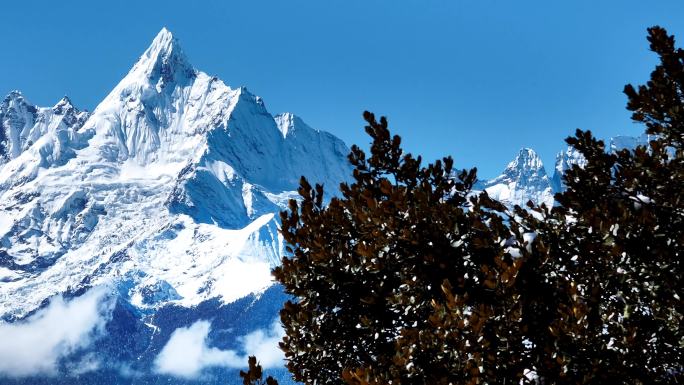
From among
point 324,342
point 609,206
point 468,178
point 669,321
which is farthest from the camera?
point 468,178

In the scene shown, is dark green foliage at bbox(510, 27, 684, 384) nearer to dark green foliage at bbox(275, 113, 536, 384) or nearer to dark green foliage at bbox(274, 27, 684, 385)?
dark green foliage at bbox(274, 27, 684, 385)

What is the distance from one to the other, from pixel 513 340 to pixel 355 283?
2.61 meters

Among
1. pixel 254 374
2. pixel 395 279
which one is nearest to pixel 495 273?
pixel 395 279

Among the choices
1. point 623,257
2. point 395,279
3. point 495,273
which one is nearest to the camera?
point 495,273

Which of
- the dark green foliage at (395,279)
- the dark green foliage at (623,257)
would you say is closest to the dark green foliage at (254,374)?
the dark green foliage at (395,279)

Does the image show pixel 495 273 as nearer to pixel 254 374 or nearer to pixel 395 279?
pixel 395 279

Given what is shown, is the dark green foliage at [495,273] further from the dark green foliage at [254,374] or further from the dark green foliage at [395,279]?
the dark green foliage at [254,374]

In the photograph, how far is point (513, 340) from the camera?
6785mm

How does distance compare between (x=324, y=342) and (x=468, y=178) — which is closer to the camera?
(x=324, y=342)

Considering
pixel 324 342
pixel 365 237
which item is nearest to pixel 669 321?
pixel 365 237

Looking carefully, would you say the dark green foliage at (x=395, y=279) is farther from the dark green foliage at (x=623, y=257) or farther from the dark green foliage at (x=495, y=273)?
the dark green foliage at (x=623, y=257)

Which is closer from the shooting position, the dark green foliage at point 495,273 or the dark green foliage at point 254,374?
the dark green foliage at point 495,273

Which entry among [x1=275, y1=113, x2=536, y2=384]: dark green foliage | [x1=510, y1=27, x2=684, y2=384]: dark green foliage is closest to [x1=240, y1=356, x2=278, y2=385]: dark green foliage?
[x1=275, y1=113, x2=536, y2=384]: dark green foliage

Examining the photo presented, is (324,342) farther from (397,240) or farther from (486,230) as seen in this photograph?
(486,230)
